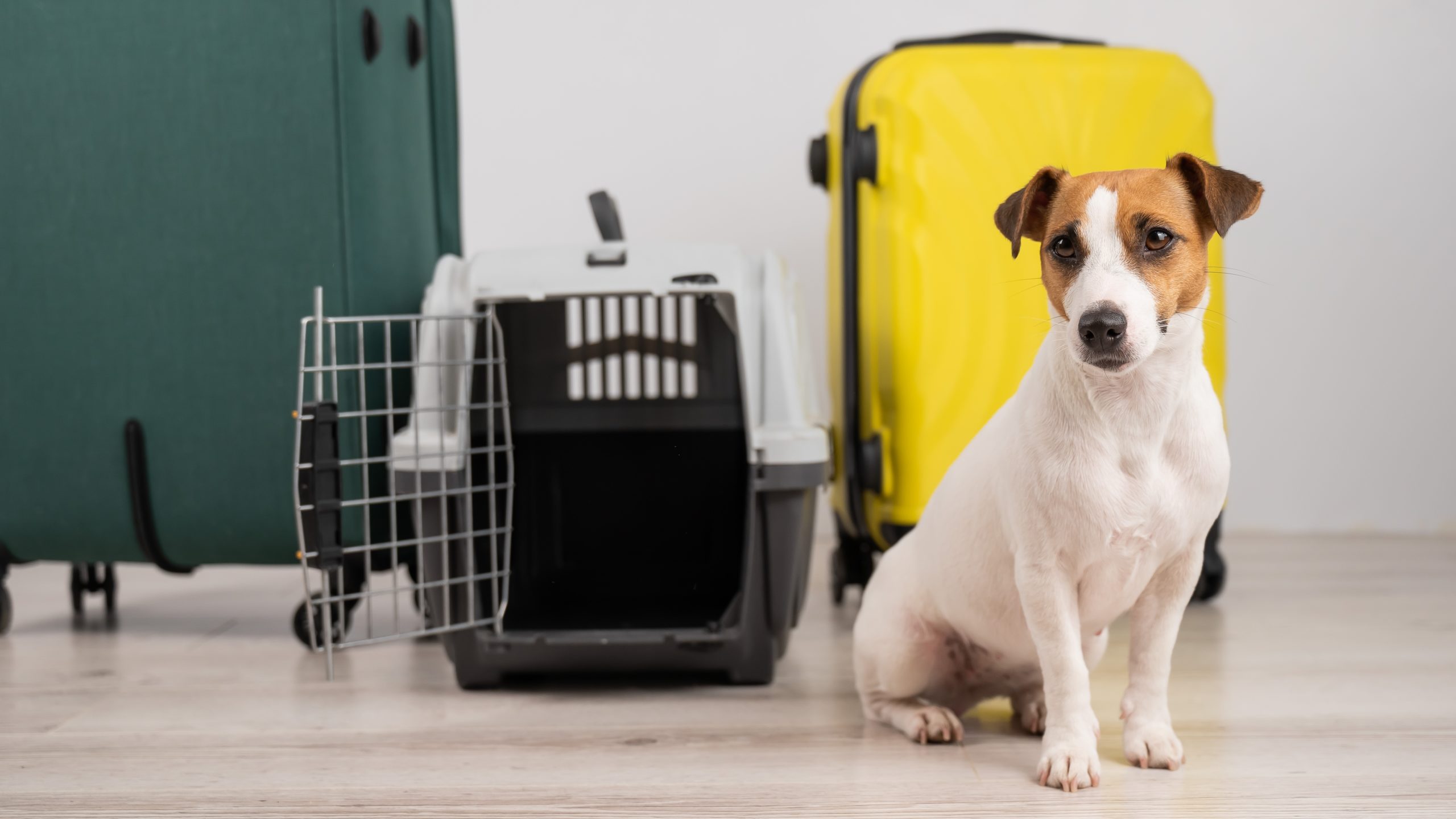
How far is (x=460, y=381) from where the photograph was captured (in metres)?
1.65

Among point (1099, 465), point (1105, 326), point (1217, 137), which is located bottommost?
point (1099, 465)

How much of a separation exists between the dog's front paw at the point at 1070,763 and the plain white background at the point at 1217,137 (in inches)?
70.1

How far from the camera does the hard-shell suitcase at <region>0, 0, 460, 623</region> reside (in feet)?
5.86

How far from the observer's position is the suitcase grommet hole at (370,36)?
1804mm

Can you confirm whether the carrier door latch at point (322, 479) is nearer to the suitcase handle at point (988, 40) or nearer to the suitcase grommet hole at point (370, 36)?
the suitcase grommet hole at point (370, 36)

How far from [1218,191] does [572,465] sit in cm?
108

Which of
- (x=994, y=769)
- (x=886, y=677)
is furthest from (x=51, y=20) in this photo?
(x=994, y=769)

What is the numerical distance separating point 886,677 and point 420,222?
1.21 meters

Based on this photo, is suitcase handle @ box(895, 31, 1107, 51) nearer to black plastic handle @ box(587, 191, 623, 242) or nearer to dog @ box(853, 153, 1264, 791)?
black plastic handle @ box(587, 191, 623, 242)

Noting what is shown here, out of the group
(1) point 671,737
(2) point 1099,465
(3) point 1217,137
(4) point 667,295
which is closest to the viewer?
(2) point 1099,465

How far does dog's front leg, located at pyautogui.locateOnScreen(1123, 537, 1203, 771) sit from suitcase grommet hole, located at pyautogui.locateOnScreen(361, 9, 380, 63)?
55.1 inches

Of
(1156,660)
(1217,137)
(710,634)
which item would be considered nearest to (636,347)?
(710,634)

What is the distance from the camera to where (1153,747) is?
4.07 ft

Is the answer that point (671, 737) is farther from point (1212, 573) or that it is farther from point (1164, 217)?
point (1212, 573)
